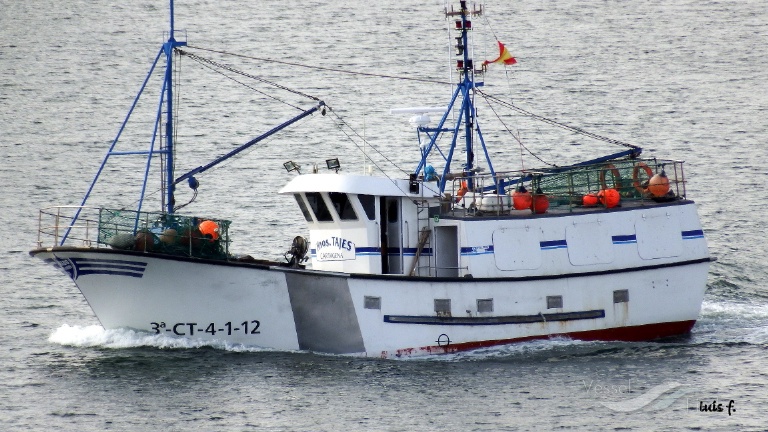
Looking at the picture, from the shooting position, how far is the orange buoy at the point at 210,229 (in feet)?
107

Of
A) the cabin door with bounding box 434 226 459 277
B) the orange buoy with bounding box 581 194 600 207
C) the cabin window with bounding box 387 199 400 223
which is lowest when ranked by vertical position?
the cabin door with bounding box 434 226 459 277

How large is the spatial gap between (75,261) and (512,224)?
958 cm

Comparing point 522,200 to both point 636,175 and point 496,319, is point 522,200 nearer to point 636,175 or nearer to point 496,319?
point 496,319

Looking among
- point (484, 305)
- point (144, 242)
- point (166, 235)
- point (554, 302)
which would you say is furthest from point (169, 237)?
point (554, 302)

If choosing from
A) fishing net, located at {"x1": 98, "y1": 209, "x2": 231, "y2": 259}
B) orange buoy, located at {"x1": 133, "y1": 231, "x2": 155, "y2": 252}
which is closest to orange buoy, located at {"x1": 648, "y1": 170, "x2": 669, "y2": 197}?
fishing net, located at {"x1": 98, "y1": 209, "x2": 231, "y2": 259}

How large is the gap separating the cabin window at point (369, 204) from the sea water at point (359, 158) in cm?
331

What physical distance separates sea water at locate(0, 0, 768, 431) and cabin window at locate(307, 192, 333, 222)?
3.25 m

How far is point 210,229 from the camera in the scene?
3259 cm

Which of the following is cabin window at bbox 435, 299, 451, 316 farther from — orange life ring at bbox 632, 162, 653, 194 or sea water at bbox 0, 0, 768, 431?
orange life ring at bbox 632, 162, 653, 194

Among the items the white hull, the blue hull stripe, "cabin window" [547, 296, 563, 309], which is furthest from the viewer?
"cabin window" [547, 296, 563, 309]

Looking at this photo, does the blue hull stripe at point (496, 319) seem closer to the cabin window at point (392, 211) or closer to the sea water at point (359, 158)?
the sea water at point (359, 158)

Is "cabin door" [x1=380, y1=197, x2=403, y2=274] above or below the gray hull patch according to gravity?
above

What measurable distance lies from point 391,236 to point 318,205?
1786mm

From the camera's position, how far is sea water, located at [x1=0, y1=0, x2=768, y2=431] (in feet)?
100.0
